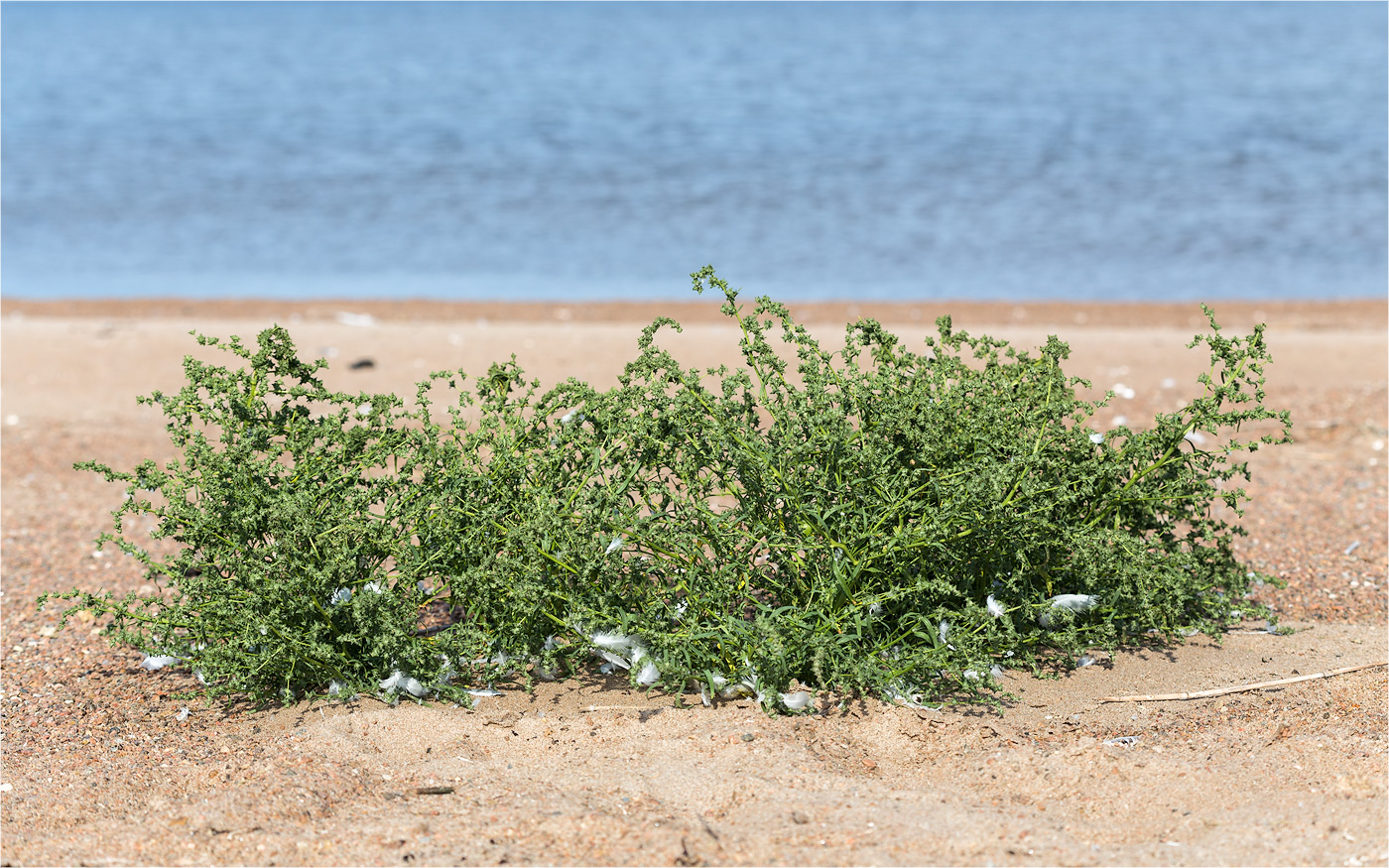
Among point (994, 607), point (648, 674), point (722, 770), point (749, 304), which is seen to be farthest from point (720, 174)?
point (722, 770)

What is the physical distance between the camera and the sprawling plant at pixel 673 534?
3.19 m

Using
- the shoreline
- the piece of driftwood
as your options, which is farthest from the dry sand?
the shoreline

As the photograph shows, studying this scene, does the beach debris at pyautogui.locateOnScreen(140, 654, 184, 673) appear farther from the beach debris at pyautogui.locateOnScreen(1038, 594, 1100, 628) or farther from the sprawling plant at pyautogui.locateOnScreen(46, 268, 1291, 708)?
the beach debris at pyautogui.locateOnScreen(1038, 594, 1100, 628)

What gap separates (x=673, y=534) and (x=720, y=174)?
14.1 meters

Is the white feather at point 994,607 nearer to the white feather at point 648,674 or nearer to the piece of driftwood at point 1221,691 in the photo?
the piece of driftwood at point 1221,691

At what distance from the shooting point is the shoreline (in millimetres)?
11328

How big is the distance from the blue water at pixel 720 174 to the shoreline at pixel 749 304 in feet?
1.60

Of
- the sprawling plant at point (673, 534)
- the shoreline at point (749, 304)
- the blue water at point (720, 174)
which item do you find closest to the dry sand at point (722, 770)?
the sprawling plant at point (673, 534)

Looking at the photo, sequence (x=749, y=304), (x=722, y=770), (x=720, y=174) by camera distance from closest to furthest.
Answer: (x=722, y=770), (x=749, y=304), (x=720, y=174)

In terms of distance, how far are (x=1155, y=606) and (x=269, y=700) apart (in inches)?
98.3

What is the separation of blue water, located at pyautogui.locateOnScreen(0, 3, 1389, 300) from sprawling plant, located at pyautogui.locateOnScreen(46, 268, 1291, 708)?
9037 mm

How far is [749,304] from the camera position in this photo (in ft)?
37.8

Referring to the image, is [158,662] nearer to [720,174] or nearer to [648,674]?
[648,674]

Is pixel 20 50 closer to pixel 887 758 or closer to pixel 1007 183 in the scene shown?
pixel 1007 183
